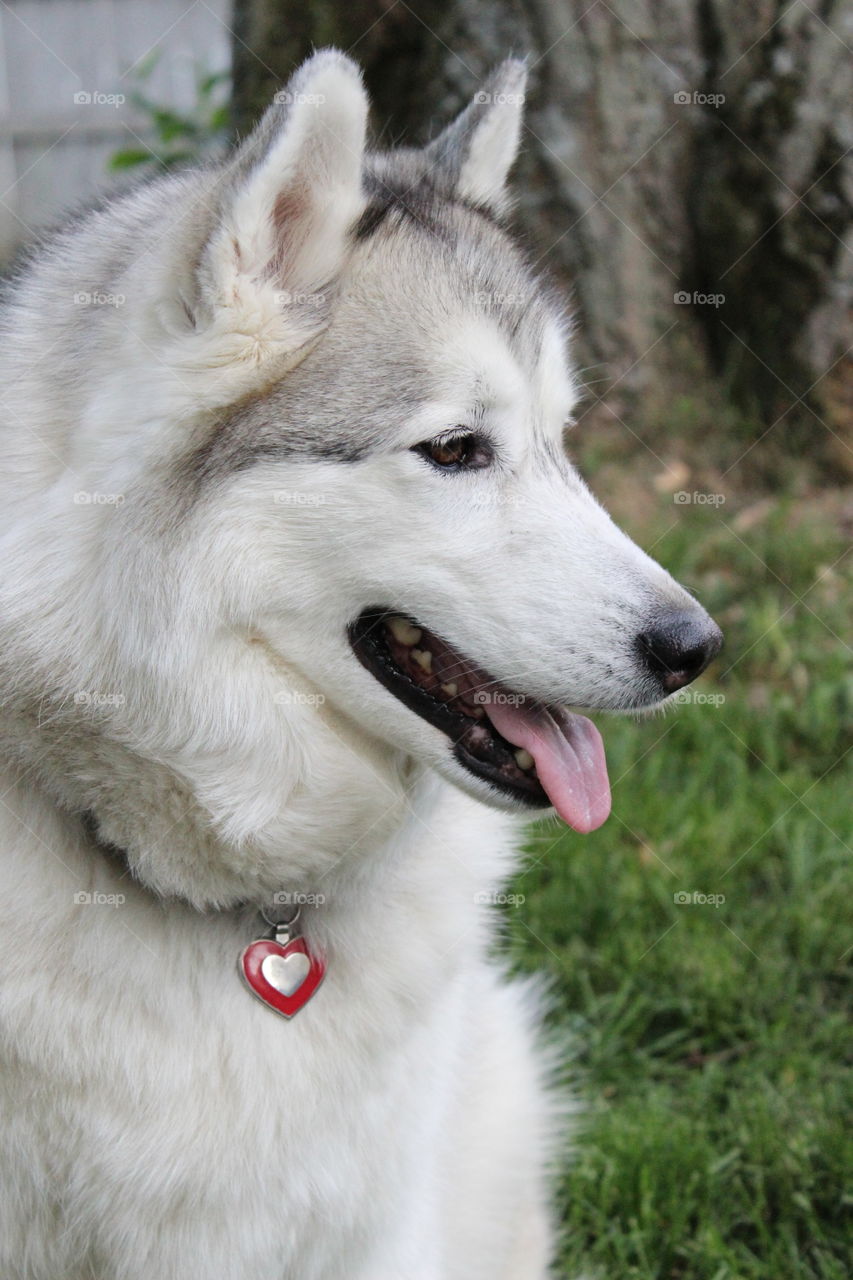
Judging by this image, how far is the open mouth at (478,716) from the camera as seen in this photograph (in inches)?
84.1

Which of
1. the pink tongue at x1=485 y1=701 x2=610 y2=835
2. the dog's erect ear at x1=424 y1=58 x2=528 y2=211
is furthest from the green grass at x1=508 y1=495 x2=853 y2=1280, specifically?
the dog's erect ear at x1=424 y1=58 x2=528 y2=211

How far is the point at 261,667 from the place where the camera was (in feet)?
6.82

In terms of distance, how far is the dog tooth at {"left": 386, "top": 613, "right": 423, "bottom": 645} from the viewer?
2135mm

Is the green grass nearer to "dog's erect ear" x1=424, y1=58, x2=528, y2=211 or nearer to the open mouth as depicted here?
the open mouth

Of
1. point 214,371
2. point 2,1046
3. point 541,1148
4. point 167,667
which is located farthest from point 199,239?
point 541,1148

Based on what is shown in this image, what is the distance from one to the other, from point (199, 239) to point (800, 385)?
3637 millimetres

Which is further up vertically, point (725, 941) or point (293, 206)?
point (293, 206)

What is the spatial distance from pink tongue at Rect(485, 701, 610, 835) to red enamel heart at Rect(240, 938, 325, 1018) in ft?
1.75

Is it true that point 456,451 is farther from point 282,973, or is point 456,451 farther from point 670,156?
point 670,156

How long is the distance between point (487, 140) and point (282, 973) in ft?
5.53

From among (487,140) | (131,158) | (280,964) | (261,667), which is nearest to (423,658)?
(261,667)

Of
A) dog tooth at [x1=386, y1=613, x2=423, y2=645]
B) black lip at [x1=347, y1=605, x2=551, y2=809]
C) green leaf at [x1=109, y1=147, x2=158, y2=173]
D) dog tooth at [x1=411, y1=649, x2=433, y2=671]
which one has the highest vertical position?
dog tooth at [x1=386, y1=613, x2=423, y2=645]

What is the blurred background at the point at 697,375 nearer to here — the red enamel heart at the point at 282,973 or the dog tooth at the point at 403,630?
the red enamel heart at the point at 282,973

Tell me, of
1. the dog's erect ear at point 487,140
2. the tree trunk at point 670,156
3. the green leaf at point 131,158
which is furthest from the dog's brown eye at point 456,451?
A: the green leaf at point 131,158
